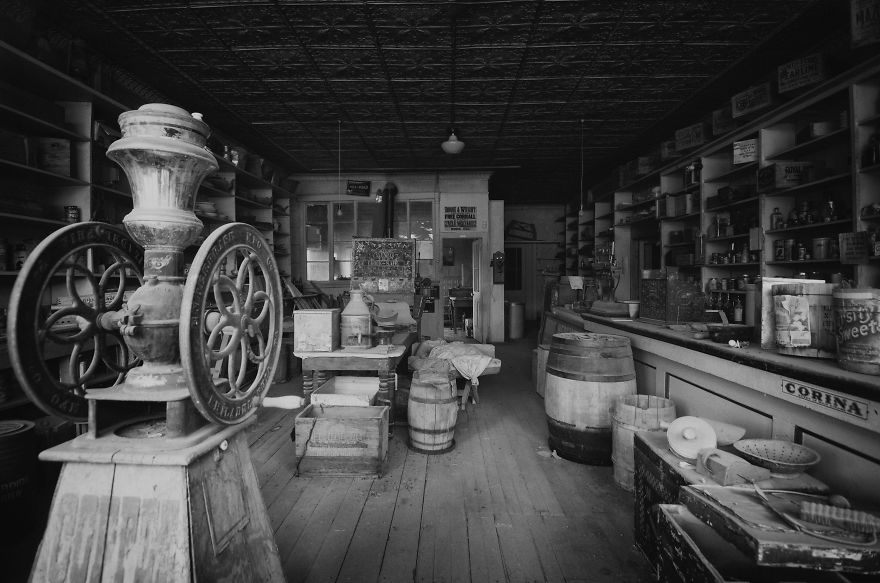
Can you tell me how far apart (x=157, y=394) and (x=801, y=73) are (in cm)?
535

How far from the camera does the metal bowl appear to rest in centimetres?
160

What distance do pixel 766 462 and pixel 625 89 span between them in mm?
4536

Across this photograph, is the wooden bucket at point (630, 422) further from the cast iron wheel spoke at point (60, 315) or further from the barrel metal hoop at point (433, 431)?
the cast iron wheel spoke at point (60, 315)

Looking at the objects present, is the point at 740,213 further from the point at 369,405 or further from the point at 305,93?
the point at 305,93

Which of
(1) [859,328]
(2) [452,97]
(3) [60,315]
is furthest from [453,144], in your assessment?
(3) [60,315]

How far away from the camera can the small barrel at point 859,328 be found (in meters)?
1.56

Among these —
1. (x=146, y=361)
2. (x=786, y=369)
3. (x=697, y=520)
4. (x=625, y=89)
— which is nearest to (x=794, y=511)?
(x=697, y=520)

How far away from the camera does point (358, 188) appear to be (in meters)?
8.87

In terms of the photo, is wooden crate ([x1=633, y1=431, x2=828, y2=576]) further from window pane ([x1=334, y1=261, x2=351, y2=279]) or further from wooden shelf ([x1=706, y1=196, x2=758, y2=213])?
window pane ([x1=334, y1=261, x2=351, y2=279])

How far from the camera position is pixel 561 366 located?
292cm

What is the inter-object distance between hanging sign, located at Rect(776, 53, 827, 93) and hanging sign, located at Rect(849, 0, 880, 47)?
72cm

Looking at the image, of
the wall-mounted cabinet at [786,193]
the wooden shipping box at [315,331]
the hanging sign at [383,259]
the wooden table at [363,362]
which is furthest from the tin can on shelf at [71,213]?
the wall-mounted cabinet at [786,193]

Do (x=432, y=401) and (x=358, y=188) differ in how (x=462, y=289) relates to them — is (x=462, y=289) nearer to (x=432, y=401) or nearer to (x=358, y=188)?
(x=358, y=188)

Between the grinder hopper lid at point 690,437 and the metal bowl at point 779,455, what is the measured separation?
10cm
